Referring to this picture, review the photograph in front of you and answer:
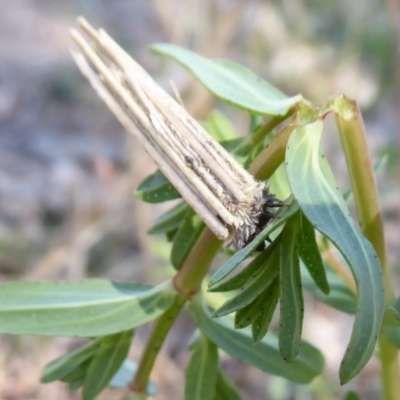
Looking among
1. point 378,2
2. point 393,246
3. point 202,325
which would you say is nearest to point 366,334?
point 202,325

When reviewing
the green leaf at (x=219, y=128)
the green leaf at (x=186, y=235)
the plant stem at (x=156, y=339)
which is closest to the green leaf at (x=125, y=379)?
the plant stem at (x=156, y=339)

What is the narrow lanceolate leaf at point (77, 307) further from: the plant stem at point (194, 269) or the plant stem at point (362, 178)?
the plant stem at point (362, 178)

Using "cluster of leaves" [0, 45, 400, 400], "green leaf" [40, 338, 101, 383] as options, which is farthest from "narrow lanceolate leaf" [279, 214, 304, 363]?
"green leaf" [40, 338, 101, 383]

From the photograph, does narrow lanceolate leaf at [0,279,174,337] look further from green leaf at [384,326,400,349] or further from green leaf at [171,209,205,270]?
green leaf at [384,326,400,349]

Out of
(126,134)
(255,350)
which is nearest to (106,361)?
(255,350)

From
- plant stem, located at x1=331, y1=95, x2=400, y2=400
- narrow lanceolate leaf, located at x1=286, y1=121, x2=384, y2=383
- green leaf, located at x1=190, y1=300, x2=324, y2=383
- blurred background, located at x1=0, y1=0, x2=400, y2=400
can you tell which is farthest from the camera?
blurred background, located at x1=0, y1=0, x2=400, y2=400

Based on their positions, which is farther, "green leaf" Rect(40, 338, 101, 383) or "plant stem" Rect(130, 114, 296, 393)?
"green leaf" Rect(40, 338, 101, 383)
